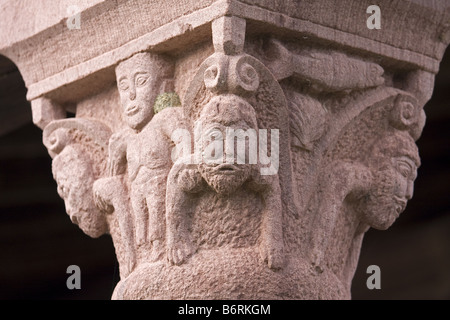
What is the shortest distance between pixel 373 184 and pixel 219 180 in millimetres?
549

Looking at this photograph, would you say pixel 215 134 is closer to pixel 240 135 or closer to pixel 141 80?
pixel 240 135

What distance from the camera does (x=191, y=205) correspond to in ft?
9.04

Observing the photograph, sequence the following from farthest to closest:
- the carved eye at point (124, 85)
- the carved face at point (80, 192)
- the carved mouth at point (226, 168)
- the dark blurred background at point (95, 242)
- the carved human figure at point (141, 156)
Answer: the dark blurred background at point (95, 242) → the carved face at point (80, 192) → the carved eye at point (124, 85) → the carved human figure at point (141, 156) → the carved mouth at point (226, 168)

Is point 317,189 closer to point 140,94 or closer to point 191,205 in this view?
point 191,205

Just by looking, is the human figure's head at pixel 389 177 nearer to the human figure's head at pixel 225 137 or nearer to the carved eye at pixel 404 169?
the carved eye at pixel 404 169

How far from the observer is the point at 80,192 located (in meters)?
3.13

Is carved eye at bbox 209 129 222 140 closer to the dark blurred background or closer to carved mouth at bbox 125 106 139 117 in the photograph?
carved mouth at bbox 125 106 139 117

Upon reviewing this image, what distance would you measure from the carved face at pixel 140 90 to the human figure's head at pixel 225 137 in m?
0.28

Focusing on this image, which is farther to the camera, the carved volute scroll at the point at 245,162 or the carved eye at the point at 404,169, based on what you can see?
the carved eye at the point at 404,169

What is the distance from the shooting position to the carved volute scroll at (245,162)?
105 inches

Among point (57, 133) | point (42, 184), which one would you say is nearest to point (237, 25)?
point (57, 133)

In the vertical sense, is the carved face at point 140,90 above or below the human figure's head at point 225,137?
above

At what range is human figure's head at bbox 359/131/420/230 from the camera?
2994 mm

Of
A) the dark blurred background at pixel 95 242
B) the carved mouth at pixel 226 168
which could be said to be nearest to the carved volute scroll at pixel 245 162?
the carved mouth at pixel 226 168
